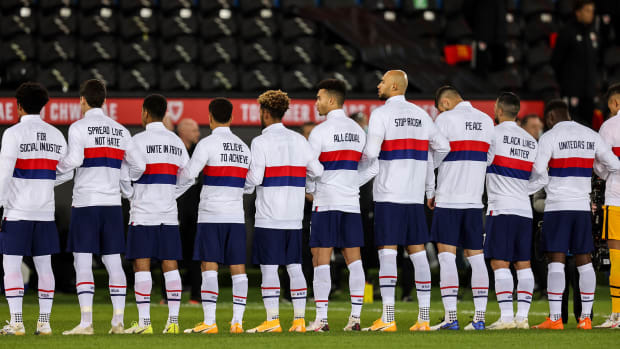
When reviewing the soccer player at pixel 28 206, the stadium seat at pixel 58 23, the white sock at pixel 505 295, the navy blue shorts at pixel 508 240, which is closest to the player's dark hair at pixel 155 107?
the soccer player at pixel 28 206

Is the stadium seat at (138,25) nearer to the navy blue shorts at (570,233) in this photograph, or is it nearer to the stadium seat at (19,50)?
the stadium seat at (19,50)

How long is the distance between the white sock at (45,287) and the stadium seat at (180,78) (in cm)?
749

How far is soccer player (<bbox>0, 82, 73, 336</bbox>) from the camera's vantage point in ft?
29.3

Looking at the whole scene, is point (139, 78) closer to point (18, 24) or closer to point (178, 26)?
point (178, 26)

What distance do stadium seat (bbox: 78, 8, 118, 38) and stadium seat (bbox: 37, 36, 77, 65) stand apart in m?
0.40

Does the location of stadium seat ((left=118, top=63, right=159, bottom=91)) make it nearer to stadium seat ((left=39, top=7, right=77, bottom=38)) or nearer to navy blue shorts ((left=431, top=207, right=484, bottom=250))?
stadium seat ((left=39, top=7, right=77, bottom=38))

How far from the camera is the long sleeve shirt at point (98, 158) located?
9.10m

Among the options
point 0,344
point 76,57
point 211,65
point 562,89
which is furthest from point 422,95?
point 0,344

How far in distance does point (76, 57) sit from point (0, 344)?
31.3ft

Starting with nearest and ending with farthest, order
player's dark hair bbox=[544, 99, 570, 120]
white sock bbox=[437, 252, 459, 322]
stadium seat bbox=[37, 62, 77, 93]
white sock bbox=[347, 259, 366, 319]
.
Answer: white sock bbox=[347, 259, 366, 319] < white sock bbox=[437, 252, 459, 322] < player's dark hair bbox=[544, 99, 570, 120] < stadium seat bbox=[37, 62, 77, 93]

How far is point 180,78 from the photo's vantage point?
16.4 meters

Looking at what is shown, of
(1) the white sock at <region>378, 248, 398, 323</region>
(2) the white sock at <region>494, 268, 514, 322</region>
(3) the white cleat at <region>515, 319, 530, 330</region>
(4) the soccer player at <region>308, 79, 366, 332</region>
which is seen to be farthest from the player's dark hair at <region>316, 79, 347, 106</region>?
(3) the white cleat at <region>515, 319, 530, 330</region>

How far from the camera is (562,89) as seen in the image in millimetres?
15977

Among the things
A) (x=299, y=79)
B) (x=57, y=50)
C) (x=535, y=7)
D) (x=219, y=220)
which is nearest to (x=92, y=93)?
(x=219, y=220)
